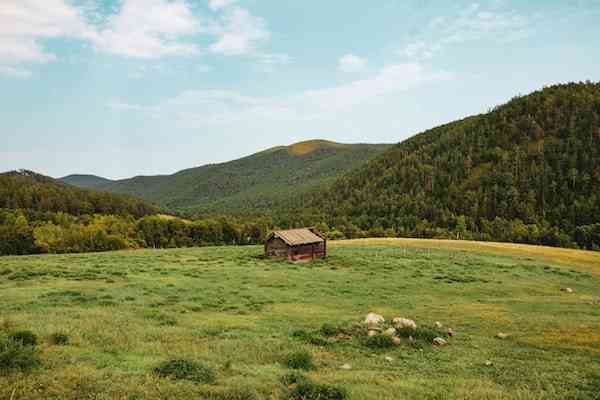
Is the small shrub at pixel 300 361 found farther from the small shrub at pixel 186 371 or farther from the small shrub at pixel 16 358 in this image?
the small shrub at pixel 16 358

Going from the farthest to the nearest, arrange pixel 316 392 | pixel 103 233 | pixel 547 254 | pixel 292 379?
pixel 103 233 → pixel 547 254 → pixel 292 379 → pixel 316 392

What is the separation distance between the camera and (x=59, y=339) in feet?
41.0

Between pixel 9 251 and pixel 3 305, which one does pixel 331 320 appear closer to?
pixel 3 305

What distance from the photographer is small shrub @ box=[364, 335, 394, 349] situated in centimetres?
1460

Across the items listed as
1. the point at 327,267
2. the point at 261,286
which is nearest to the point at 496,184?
the point at 327,267

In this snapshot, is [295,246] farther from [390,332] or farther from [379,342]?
[379,342]

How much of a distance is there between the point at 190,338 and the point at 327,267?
33.9 meters

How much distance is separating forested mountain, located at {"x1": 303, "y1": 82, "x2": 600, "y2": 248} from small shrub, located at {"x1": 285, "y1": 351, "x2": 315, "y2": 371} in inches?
4418

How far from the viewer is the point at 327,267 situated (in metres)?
47.6

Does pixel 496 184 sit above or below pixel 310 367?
above

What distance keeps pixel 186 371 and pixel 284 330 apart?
307 inches

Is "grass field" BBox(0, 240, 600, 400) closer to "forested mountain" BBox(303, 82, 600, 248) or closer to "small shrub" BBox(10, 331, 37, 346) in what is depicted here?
"small shrub" BBox(10, 331, 37, 346)

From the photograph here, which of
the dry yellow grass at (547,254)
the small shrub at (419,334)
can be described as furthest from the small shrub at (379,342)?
the dry yellow grass at (547,254)

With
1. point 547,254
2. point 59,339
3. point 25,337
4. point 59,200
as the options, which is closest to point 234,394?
point 25,337
